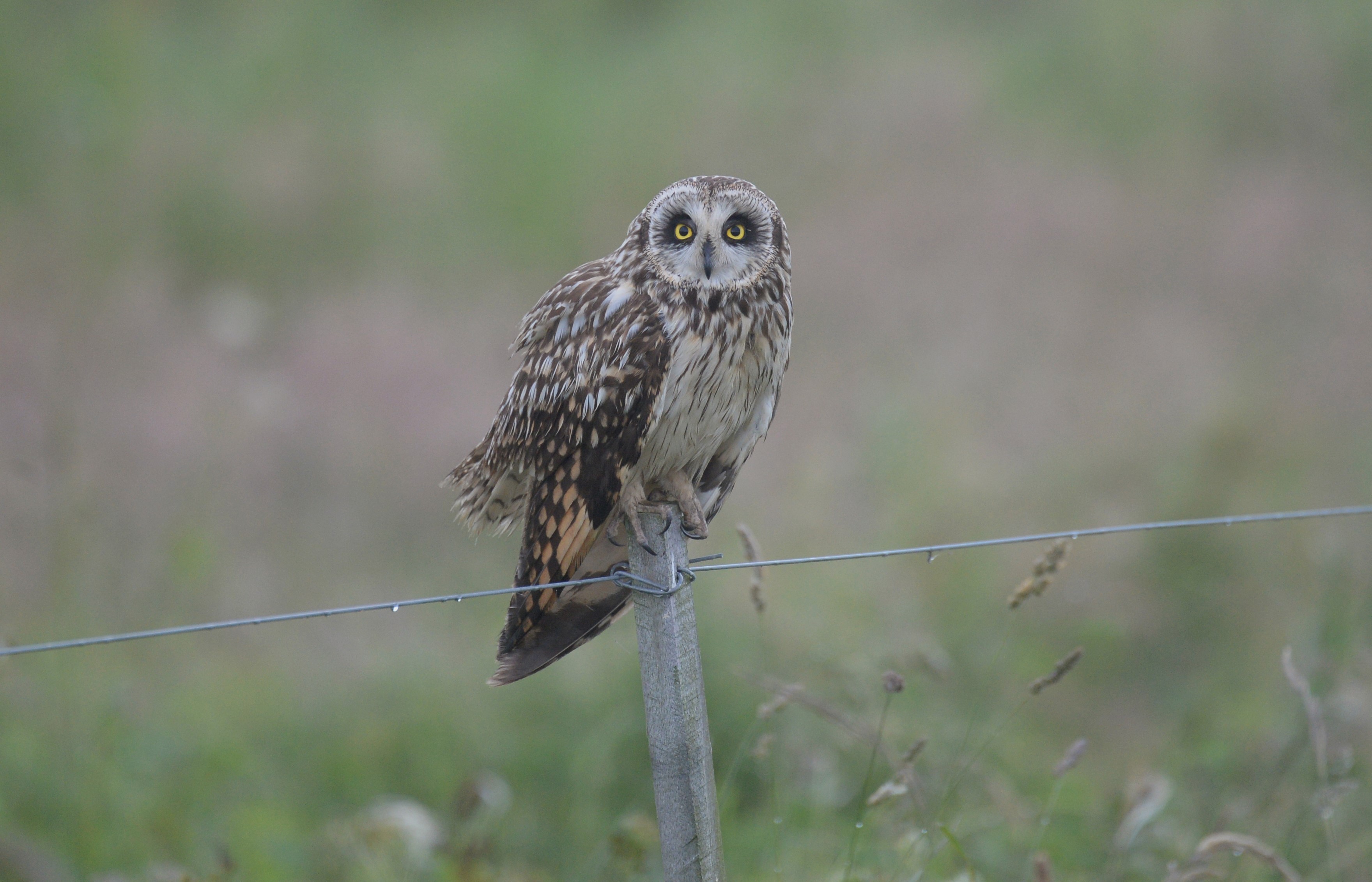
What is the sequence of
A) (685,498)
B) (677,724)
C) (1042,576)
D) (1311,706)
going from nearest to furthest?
(677,724), (1042,576), (1311,706), (685,498)

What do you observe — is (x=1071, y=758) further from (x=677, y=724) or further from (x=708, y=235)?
(x=708, y=235)

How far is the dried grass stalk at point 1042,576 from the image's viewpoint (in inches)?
68.2

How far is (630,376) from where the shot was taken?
2037 millimetres

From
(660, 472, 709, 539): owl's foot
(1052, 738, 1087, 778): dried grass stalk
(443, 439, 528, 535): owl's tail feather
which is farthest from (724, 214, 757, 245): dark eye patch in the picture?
(1052, 738, 1087, 778): dried grass stalk

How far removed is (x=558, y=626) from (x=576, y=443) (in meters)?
0.35

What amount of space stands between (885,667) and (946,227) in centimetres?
552

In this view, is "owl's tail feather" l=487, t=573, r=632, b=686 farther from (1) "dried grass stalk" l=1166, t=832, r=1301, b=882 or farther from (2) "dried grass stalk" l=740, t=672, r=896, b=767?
(1) "dried grass stalk" l=1166, t=832, r=1301, b=882

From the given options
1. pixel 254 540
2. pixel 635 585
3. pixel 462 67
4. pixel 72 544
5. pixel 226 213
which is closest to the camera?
pixel 635 585

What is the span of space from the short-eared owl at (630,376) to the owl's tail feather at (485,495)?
0.12 metres

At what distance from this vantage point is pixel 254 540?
18.6 ft

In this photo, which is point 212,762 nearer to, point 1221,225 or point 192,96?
point 192,96

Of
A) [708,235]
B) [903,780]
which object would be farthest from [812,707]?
[708,235]

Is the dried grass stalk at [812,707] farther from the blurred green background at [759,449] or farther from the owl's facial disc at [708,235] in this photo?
the owl's facial disc at [708,235]

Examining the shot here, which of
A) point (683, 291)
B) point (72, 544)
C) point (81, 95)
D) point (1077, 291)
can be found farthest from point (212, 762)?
point (1077, 291)
